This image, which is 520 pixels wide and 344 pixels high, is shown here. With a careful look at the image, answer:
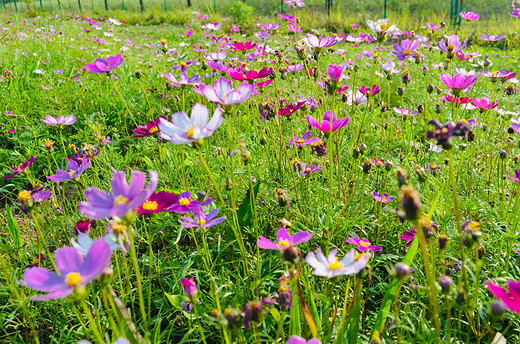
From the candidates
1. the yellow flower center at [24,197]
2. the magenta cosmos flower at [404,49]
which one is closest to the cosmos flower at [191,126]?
the yellow flower center at [24,197]

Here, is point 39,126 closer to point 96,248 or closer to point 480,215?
point 96,248

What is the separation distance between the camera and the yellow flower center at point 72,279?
50 centimetres

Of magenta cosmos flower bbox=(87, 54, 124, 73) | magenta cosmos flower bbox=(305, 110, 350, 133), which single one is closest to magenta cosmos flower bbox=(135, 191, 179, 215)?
magenta cosmos flower bbox=(305, 110, 350, 133)

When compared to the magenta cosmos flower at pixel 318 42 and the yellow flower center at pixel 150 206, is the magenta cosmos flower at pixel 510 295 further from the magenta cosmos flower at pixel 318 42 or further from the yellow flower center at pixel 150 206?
the magenta cosmos flower at pixel 318 42

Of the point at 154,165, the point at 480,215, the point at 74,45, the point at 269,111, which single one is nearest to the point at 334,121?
the point at 269,111

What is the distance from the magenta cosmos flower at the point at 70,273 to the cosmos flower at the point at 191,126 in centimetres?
24

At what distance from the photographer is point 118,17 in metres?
9.68

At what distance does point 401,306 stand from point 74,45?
3997mm

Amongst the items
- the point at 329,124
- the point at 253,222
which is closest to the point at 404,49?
the point at 329,124

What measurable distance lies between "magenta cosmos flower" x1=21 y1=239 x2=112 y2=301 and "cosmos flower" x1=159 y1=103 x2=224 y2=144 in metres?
0.24

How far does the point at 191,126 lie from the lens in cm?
75

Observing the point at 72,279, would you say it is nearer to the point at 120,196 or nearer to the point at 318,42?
the point at 120,196

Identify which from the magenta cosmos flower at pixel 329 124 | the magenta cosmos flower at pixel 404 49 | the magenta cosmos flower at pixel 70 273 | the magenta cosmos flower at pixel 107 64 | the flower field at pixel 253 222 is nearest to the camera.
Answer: the magenta cosmos flower at pixel 70 273

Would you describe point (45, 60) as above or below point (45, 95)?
above
